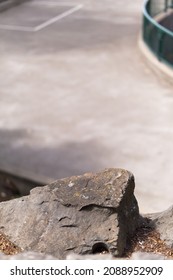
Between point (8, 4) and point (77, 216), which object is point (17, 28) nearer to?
point (8, 4)

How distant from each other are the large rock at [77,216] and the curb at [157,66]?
9721 mm

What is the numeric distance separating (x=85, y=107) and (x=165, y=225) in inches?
323

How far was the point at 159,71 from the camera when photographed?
1381cm

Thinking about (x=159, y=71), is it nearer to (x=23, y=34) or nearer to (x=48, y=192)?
(x=23, y=34)

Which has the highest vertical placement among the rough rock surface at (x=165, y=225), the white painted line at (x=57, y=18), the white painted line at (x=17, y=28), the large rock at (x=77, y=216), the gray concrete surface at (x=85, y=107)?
the large rock at (x=77, y=216)

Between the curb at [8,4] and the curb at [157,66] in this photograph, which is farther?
the curb at [8,4]

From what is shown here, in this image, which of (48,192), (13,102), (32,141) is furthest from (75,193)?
(13,102)

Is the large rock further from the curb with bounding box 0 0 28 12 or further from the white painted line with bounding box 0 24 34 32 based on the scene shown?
the curb with bounding box 0 0 28 12

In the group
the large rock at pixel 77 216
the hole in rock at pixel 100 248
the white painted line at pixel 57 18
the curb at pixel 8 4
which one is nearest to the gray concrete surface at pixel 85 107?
the white painted line at pixel 57 18

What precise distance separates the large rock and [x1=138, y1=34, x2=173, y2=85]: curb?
9.72m

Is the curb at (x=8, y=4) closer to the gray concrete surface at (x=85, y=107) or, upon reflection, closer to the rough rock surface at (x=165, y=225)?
the gray concrete surface at (x=85, y=107)

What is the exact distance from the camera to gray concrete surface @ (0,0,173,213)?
9438 mm

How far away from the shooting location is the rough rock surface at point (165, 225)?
12.7 feet

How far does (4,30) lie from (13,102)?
7.71 metres
